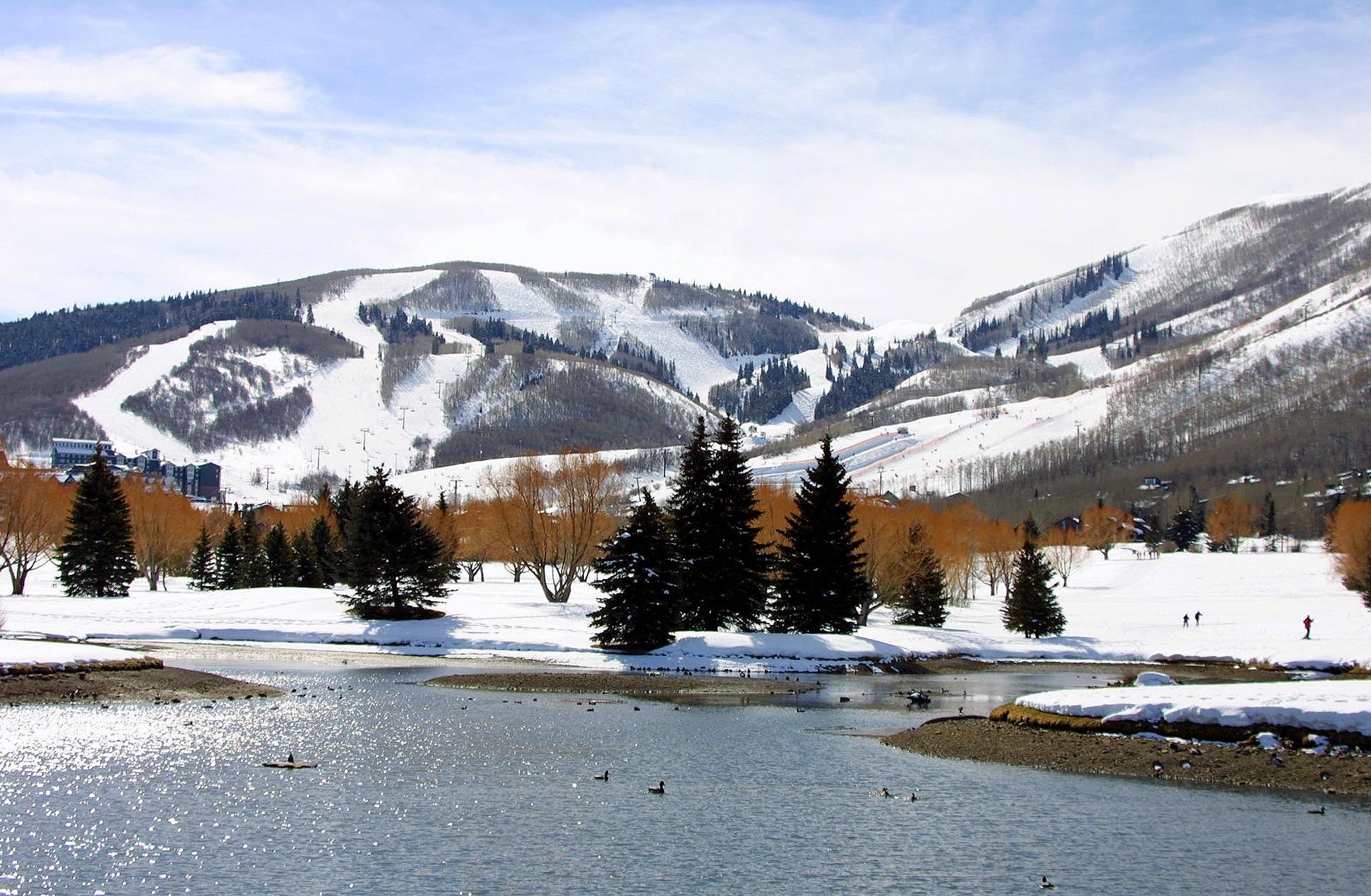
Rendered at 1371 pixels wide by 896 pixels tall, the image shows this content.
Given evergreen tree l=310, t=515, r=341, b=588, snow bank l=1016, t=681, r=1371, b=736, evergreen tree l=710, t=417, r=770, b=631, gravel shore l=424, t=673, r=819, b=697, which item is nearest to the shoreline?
snow bank l=1016, t=681, r=1371, b=736

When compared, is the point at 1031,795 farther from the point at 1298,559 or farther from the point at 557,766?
the point at 1298,559

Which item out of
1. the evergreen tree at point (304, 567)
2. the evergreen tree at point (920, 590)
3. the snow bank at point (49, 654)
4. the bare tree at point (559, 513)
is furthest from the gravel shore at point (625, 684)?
the evergreen tree at point (304, 567)

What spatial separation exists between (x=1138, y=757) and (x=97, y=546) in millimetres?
66263

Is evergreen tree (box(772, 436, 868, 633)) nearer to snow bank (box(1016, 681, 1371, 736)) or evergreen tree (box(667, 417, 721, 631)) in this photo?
evergreen tree (box(667, 417, 721, 631))

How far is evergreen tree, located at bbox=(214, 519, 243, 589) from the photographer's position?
90312 mm

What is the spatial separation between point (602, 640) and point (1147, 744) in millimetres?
31229

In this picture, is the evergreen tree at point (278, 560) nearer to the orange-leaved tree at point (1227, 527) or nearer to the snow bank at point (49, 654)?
the snow bank at point (49, 654)

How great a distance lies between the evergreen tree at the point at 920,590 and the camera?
7669 cm

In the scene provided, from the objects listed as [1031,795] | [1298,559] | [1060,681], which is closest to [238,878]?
[1031,795]

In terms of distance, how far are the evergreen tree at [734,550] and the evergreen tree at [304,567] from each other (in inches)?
1789

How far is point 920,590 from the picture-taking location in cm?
7656

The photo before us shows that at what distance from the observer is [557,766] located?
2708 cm

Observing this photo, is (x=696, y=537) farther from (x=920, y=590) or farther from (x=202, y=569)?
(x=202, y=569)

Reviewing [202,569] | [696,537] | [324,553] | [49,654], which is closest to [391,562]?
[696,537]
